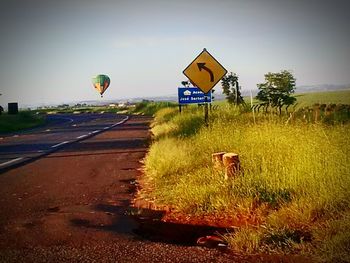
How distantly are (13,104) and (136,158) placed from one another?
3781cm

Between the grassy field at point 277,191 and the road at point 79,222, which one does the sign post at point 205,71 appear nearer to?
the grassy field at point 277,191

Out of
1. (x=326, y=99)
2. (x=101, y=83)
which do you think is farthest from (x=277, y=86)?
(x=101, y=83)

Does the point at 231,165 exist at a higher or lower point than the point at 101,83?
lower

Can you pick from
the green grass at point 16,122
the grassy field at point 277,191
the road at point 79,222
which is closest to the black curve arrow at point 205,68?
the grassy field at point 277,191

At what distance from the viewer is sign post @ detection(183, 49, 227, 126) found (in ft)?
37.4

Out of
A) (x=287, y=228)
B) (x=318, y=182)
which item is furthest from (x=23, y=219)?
(x=318, y=182)

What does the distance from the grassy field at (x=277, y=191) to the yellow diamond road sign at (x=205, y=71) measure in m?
3.32

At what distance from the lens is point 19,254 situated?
4055 mm

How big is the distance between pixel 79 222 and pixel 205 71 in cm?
751

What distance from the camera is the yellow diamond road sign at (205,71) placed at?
11414 mm

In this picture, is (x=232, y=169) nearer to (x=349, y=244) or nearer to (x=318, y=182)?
(x=318, y=182)

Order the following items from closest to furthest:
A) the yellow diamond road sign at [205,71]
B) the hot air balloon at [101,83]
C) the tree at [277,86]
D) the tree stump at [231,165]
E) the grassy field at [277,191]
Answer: the grassy field at [277,191]
the tree stump at [231,165]
the yellow diamond road sign at [205,71]
the tree at [277,86]
the hot air balloon at [101,83]

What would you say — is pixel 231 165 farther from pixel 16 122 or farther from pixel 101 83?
pixel 101 83

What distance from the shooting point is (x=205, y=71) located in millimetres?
11484
